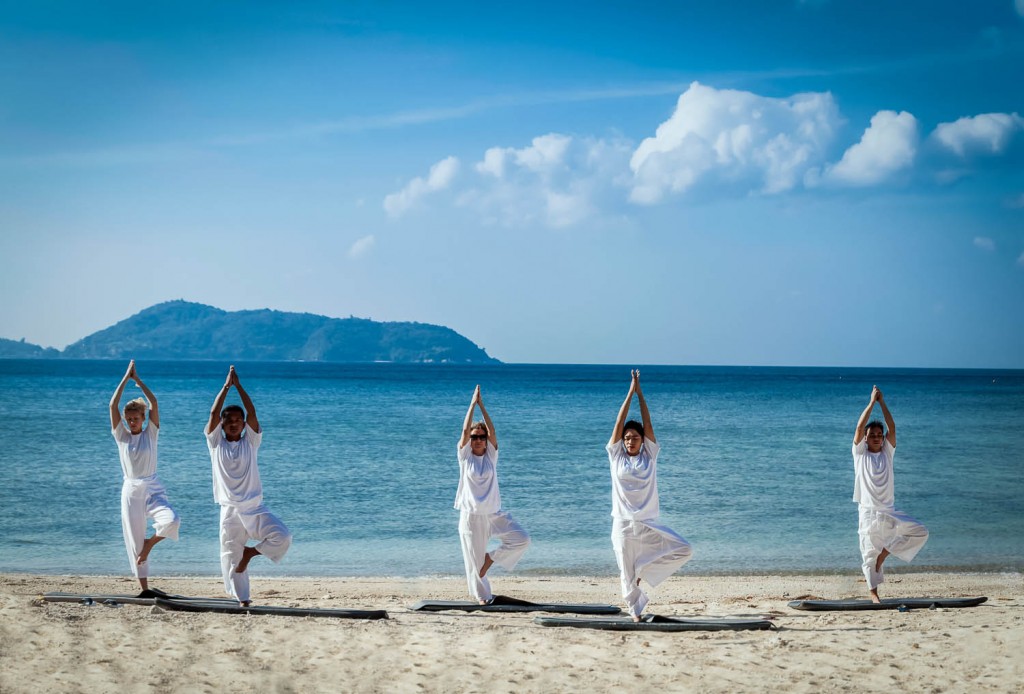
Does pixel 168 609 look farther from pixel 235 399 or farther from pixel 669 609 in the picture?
pixel 235 399

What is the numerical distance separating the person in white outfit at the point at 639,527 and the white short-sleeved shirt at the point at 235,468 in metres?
3.64

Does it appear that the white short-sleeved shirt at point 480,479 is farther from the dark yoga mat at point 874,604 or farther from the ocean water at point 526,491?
the ocean water at point 526,491

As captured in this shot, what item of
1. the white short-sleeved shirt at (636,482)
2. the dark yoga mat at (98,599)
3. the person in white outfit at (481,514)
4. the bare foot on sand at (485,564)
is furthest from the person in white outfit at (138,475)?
the white short-sleeved shirt at (636,482)

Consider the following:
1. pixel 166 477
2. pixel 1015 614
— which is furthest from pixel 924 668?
pixel 166 477

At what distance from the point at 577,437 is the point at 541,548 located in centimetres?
2030

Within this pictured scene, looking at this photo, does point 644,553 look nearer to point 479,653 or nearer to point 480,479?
point 480,479

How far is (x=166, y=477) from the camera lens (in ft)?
78.1

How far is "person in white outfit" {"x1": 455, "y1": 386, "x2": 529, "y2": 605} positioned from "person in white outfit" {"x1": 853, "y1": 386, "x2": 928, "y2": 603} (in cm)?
385

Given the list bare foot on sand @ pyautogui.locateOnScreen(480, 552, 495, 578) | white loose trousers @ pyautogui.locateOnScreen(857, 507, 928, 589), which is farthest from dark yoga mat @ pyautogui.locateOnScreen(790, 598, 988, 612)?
bare foot on sand @ pyautogui.locateOnScreen(480, 552, 495, 578)

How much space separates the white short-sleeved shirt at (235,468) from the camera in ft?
30.3

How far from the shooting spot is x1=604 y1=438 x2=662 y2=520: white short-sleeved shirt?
8.98m

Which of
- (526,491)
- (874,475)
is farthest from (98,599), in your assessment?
Result: (526,491)

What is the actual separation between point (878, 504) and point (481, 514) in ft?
14.6

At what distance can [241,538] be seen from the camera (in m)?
9.35
